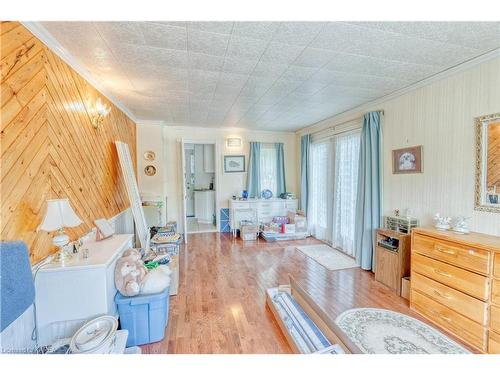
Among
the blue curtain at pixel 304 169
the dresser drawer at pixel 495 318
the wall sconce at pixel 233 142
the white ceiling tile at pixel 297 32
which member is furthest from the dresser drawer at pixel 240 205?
the dresser drawer at pixel 495 318

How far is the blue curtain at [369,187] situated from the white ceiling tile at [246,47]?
2058 mm

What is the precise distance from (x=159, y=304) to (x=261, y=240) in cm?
317

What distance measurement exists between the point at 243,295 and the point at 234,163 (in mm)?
3416

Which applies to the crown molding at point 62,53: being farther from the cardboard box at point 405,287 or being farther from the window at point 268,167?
the cardboard box at point 405,287

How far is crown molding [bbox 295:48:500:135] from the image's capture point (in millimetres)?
1958

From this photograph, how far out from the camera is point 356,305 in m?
2.34

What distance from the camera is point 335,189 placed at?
413cm

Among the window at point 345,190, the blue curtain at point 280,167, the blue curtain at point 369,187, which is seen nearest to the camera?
the blue curtain at point 369,187

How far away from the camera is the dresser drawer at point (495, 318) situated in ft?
5.32

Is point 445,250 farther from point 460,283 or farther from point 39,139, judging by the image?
point 39,139

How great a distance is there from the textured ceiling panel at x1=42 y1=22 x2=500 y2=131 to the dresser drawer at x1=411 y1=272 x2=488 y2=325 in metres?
2.06

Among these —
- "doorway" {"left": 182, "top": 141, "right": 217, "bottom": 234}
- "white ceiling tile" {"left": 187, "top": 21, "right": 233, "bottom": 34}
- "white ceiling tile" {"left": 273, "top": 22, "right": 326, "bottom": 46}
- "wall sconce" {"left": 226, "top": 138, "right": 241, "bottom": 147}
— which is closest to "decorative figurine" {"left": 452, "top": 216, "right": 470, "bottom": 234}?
"white ceiling tile" {"left": 273, "top": 22, "right": 326, "bottom": 46}
